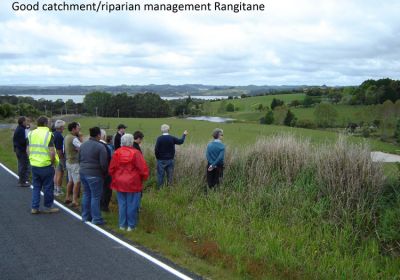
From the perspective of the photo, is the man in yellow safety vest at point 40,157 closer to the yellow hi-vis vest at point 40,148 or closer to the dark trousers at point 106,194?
the yellow hi-vis vest at point 40,148

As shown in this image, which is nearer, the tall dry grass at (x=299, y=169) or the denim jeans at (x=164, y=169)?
the tall dry grass at (x=299, y=169)

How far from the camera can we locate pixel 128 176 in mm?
8625

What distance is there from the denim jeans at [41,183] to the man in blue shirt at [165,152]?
314 cm

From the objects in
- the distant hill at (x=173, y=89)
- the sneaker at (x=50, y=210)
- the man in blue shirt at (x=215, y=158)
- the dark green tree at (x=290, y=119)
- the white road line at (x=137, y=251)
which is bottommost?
the dark green tree at (x=290, y=119)

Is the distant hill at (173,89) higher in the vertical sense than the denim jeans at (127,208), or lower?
higher

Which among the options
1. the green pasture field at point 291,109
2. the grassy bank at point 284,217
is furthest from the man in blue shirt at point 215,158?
the green pasture field at point 291,109

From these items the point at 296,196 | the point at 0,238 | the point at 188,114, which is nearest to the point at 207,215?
the point at 296,196

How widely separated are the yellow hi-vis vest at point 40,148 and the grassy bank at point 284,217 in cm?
193

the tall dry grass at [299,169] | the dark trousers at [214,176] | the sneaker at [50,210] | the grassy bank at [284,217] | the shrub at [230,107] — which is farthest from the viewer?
the shrub at [230,107]

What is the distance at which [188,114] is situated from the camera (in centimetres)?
10719

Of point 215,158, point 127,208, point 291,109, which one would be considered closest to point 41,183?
point 127,208

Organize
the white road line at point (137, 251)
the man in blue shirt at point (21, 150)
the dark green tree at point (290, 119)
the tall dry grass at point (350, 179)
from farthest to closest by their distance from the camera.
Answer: the dark green tree at point (290, 119), the man in blue shirt at point (21, 150), the tall dry grass at point (350, 179), the white road line at point (137, 251)

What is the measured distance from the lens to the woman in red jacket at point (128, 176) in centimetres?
859

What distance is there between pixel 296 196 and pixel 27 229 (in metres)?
5.57
